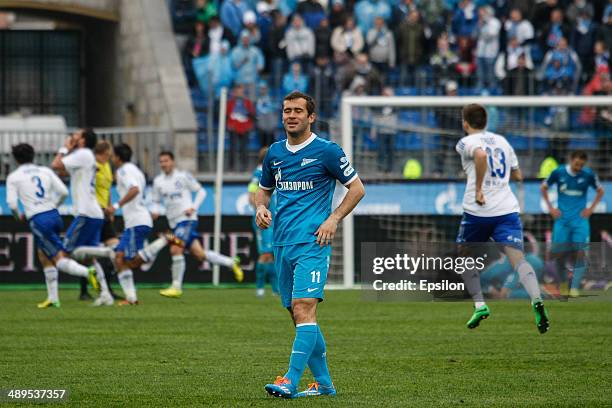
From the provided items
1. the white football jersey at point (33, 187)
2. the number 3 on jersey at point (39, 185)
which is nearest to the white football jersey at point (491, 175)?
the white football jersey at point (33, 187)

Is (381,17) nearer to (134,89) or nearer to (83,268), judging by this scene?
(134,89)

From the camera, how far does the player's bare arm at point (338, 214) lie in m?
8.79

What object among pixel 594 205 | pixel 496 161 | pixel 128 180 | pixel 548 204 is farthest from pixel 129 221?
pixel 594 205

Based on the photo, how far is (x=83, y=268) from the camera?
17.1 m

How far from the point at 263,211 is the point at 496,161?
→ 16.4 feet

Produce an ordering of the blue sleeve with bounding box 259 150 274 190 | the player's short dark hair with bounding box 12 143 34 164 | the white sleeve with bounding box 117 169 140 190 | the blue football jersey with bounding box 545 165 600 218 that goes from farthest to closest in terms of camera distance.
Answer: the blue football jersey with bounding box 545 165 600 218
the white sleeve with bounding box 117 169 140 190
the player's short dark hair with bounding box 12 143 34 164
the blue sleeve with bounding box 259 150 274 190

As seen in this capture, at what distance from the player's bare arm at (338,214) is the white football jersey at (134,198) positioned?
9.24m

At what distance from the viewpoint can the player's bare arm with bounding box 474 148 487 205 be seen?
43.0 feet

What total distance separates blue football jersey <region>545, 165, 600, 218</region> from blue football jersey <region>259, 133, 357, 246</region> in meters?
11.2

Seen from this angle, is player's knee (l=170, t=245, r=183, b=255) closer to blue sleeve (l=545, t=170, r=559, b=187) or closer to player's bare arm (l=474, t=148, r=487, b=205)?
blue sleeve (l=545, t=170, r=559, b=187)

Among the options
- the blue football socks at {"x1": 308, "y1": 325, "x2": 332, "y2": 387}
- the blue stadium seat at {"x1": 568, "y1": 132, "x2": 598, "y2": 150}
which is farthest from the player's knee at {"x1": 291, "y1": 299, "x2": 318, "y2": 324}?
the blue stadium seat at {"x1": 568, "y1": 132, "x2": 598, "y2": 150}

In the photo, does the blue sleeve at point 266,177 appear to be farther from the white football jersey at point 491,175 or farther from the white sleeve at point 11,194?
the white sleeve at point 11,194

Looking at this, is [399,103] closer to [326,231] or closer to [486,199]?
[486,199]

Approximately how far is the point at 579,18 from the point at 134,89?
9314 millimetres
